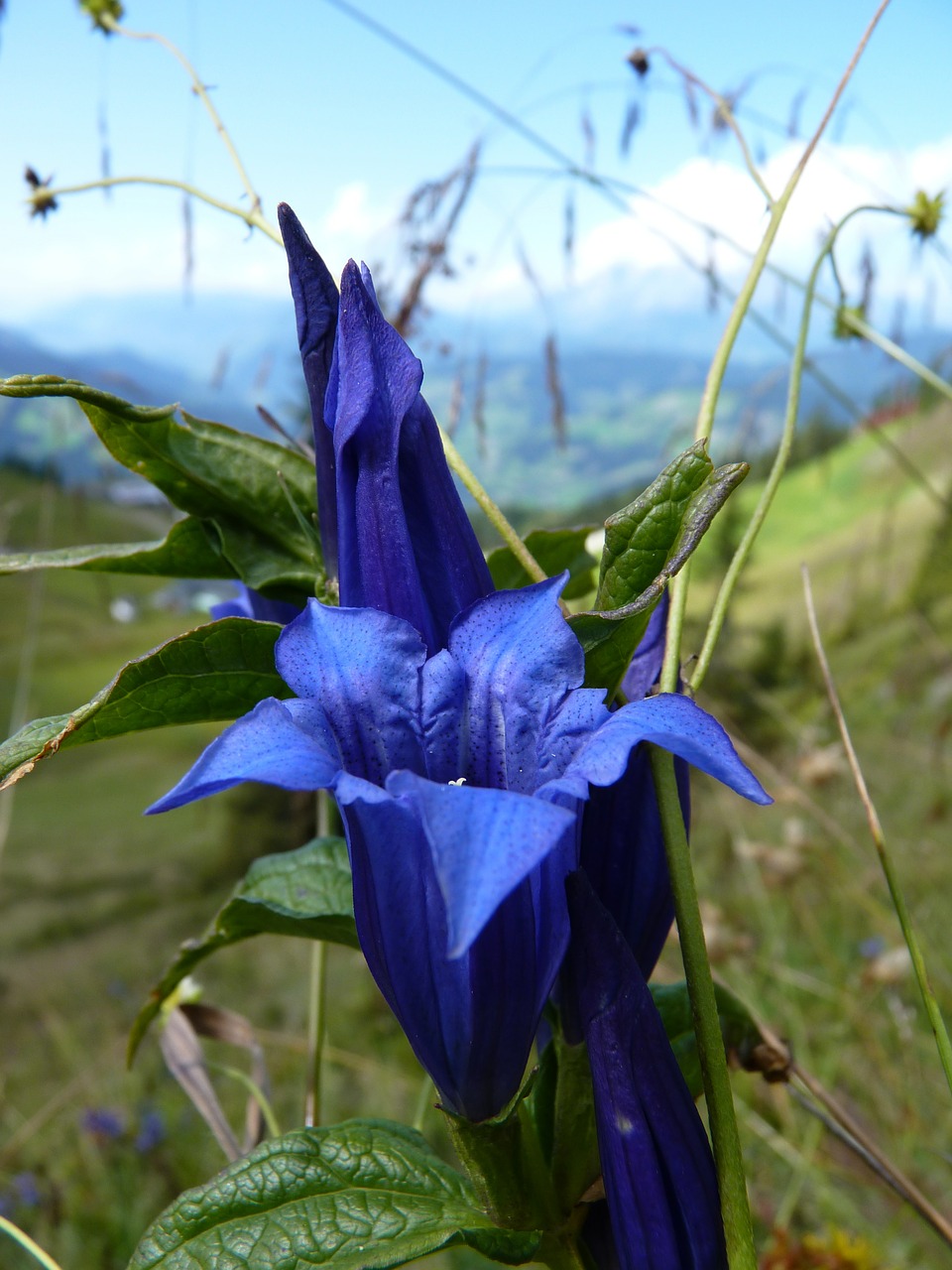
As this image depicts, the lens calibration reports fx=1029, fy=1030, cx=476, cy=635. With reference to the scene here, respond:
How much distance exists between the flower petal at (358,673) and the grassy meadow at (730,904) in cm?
62

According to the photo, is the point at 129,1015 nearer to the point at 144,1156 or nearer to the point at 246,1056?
the point at 246,1056

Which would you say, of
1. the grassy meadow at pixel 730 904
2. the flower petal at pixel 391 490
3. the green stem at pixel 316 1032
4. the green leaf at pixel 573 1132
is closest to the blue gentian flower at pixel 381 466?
the flower petal at pixel 391 490

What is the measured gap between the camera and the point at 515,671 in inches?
19.8

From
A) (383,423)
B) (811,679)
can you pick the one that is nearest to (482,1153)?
(383,423)

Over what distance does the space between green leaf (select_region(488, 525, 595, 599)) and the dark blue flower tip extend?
0.15 m

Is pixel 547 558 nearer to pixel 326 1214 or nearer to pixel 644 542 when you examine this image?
pixel 644 542

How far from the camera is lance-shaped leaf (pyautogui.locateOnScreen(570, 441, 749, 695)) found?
19.3 inches

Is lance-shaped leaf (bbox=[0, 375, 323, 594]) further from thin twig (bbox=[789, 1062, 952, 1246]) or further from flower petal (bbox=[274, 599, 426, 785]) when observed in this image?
thin twig (bbox=[789, 1062, 952, 1246])

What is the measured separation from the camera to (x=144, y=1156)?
90.1 inches

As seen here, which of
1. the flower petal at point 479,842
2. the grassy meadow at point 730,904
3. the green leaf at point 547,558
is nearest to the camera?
the flower petal at point 479,842

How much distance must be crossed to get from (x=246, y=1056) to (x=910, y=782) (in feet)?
7.01

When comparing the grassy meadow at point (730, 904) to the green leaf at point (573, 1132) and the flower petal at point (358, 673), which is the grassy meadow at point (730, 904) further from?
the flower petal at point (358, 673)

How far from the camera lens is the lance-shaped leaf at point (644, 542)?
490 millimetres

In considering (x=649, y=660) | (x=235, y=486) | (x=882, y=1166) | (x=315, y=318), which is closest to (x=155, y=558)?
(x=235, y=486)
